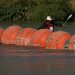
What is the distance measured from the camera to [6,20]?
53.8 m

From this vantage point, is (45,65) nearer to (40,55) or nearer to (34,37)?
(40,55)

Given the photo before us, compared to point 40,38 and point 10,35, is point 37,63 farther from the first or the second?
point 10,35

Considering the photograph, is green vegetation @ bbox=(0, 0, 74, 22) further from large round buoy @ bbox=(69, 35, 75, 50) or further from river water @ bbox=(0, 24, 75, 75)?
river water @ bbox=(0, 24, 75, 75)

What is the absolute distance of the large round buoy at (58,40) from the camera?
2461 centimetres

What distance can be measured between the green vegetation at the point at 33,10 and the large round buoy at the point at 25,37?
980 inches

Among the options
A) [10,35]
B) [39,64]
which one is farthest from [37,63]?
[10,35]

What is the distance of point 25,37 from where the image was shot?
27141mm

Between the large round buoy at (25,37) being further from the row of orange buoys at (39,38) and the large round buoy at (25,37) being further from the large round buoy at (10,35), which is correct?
the large round buoy at (10,35)

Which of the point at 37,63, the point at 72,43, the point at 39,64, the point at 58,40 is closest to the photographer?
the point at 39,64

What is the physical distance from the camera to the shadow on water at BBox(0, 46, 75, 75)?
54.7 ft

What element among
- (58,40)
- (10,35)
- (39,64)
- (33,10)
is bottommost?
(39,64)

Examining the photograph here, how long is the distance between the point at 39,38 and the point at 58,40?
1.67m

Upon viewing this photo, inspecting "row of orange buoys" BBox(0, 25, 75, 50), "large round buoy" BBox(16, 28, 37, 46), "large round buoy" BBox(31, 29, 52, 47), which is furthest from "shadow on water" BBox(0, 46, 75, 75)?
"large round buoy" BBox(16, 28, 37, 46)

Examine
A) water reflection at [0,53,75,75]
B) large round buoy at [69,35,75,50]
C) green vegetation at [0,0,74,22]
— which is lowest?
water reflection at [0,53,75,75]
